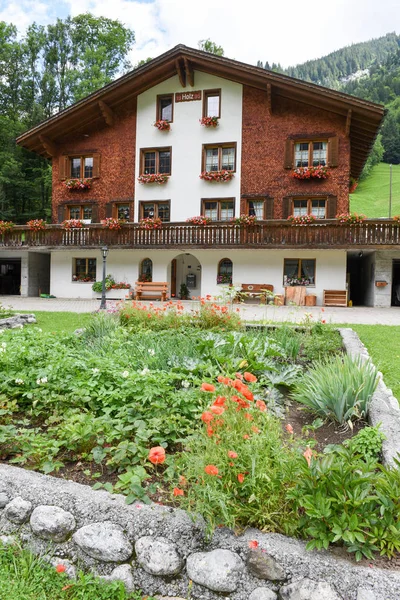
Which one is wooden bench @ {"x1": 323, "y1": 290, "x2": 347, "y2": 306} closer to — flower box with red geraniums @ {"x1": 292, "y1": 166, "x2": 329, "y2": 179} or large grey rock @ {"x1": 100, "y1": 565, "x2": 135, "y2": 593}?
flower box with red geraniums @ {"x1": 292, "y1": 166, "x2": 329, "y2": 179}

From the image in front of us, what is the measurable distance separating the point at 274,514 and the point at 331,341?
4.73m

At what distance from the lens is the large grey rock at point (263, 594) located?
1987mm

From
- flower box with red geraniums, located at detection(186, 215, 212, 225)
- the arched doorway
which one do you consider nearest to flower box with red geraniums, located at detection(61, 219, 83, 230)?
the arched doorway

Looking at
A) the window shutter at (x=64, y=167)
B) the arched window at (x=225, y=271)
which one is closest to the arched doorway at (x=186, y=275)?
the arched window at (x=225, y=271)

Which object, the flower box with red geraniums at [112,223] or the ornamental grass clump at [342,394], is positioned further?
the flower box with red geraniums at [112,223]

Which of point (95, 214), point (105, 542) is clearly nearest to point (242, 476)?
point (105, 542)

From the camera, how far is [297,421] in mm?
3842

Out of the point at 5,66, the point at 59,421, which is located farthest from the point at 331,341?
the point at 5,66

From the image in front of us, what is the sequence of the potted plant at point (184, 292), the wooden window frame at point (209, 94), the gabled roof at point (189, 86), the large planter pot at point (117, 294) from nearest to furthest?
the gabled roof at point (189, 86) < the wooden window frame at point (209, 94) < the large planter pot at point (117, 294) < the potted plant at point (184, 292)

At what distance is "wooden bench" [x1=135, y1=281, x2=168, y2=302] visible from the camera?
19.7 meters

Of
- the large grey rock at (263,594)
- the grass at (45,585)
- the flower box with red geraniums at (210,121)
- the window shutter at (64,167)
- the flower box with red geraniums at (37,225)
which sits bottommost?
the grass at (45,585)

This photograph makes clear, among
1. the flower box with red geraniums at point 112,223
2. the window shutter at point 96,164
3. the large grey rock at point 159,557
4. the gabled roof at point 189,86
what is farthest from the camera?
the window shutter at point 96,164

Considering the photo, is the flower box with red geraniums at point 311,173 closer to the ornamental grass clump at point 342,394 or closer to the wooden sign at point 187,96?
the wooden sign at point 187,96

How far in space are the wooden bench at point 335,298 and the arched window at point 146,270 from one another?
8.34 m
